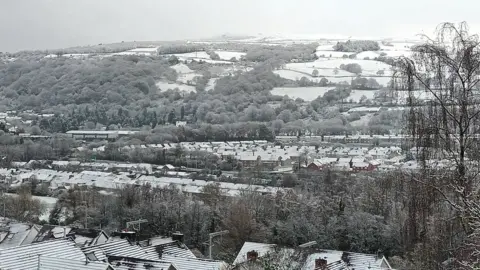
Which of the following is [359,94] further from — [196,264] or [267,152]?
[196,264]

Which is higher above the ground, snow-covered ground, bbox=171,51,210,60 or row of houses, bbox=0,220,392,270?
row of houses, bbox=0,220,392,270

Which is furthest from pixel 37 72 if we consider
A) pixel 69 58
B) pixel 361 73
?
pixel 361 73

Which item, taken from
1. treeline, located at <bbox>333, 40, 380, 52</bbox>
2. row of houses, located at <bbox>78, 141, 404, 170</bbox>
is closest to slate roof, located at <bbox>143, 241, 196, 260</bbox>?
row of houses, located at <bbox>78, 141, 404, 170</bbox>

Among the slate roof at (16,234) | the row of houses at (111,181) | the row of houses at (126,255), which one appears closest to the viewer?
the row of houses at (126,255)

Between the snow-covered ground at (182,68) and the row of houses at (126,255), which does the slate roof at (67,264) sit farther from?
the snow-covered ground at (182,68)

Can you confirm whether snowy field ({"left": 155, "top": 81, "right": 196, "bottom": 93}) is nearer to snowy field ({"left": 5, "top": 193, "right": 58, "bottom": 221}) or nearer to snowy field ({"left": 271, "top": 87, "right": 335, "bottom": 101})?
snowy field ({"left": 271, "top": 87, "right": 335, "bottom": 101})

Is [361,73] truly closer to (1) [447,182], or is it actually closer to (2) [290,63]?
(2) [290,63]

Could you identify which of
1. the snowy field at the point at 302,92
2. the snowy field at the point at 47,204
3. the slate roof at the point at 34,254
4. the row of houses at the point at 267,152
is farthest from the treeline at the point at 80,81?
the slate roof at the point at 34,254
